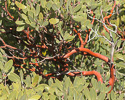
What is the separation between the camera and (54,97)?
1.20 meters

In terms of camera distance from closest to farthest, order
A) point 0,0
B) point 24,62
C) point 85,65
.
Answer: point 0,0, point 85,65, point 24,62

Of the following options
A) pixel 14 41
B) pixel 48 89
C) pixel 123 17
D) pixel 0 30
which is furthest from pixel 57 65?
pixel 48 89

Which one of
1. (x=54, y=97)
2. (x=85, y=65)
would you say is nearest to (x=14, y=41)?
(x=85, y=65)

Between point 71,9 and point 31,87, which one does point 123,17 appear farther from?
point 31,87

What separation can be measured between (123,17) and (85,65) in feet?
3.33

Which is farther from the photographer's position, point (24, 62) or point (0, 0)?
point (24, 62)

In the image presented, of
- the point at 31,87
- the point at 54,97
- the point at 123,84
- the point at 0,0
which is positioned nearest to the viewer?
the point at 54,97

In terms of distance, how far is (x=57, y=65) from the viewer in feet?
9.60

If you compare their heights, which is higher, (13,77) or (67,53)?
(13,77)

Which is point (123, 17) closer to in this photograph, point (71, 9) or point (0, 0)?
point (71, 9)

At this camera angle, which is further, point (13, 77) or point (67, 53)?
point (67, 53)

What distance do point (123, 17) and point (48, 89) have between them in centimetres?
204

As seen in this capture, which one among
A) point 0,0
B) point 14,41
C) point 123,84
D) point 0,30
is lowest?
point 123,84

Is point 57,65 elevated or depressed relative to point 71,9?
depressed
